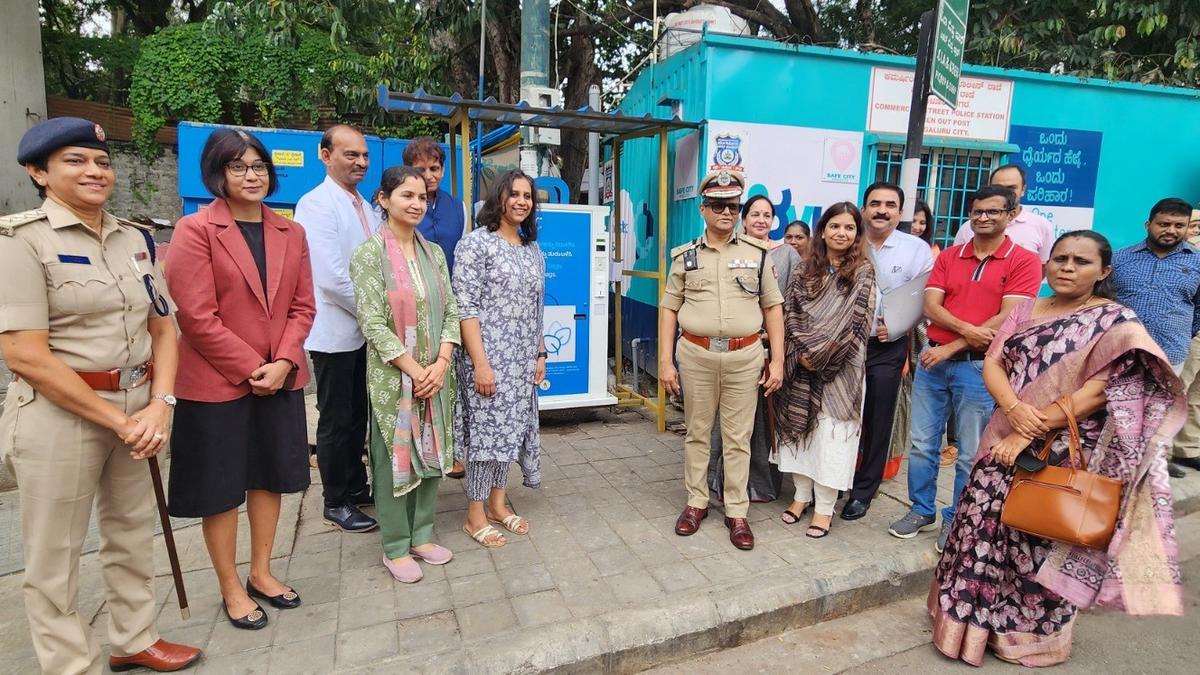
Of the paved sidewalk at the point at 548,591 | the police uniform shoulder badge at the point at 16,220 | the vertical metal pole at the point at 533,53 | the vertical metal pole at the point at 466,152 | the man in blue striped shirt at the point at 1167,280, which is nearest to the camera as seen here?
the police uniform shoulder badge at the point at 16,220

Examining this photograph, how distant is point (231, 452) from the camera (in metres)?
2.39

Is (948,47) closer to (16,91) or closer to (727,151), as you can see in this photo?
(727,151)

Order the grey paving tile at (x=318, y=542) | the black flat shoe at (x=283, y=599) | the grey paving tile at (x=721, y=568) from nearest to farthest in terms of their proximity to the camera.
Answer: the black flat shoe at (x=283, y=599) < the grey paving tile at (x=721, y=568) < the grey paving tile at (x=318, y=542)

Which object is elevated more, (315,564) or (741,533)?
(741,533)

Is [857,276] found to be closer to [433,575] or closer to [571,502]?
[571,502]

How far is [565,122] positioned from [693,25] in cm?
201

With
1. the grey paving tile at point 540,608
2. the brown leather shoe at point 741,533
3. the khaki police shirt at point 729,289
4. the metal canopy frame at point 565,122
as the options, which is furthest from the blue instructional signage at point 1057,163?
the grey paving tile at point 540,608

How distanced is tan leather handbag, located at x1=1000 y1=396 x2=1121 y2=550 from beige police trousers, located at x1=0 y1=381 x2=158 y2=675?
3.12 meters

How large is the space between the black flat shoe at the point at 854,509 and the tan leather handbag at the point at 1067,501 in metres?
1.21

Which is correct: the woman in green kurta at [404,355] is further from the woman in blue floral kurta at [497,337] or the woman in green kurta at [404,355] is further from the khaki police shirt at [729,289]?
the khaki police shirt at [729,289]

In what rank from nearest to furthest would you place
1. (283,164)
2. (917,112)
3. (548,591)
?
(548,591) < (917,112) < (283,164)

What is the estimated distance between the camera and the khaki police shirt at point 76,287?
181 cm

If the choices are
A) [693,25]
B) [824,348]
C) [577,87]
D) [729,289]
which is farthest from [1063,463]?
[577,87]

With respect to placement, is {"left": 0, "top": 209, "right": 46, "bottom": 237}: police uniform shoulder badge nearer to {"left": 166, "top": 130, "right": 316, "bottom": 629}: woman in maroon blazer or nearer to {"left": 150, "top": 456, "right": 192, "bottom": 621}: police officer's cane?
{"left": 166, "top": 130, "right": 316, "bottom": 629}: woman in maroon blazer
